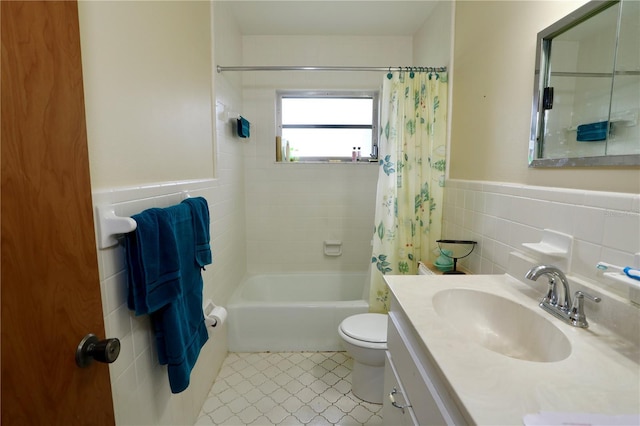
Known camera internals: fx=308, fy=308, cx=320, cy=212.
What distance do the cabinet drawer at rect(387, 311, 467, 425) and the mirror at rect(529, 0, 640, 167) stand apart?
2.58 feet

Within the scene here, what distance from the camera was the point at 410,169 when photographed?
209cm

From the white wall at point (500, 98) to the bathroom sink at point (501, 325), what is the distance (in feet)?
1.49

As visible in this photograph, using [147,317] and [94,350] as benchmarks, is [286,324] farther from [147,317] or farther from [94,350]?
[94,350]

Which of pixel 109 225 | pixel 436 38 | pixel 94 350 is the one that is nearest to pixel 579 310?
pixel 94 350

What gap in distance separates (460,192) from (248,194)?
6.24 feet

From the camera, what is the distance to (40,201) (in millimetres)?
592

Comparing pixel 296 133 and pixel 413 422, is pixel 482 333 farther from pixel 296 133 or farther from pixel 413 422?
pixel 296 133

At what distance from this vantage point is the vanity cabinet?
2.40 feet

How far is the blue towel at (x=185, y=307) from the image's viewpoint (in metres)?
1.16

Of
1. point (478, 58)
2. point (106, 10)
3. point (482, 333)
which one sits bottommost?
point (482, 333)

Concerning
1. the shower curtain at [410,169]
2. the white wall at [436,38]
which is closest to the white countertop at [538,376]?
the shower curtain at [410,169]

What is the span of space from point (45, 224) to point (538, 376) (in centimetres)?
106

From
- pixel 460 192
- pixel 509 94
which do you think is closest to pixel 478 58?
pixel 509 94

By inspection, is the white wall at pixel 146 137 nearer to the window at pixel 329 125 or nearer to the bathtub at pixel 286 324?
the bathtub at pixel 286 324
